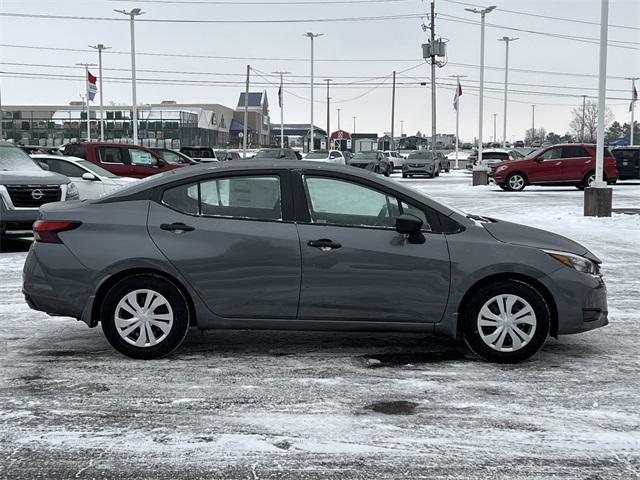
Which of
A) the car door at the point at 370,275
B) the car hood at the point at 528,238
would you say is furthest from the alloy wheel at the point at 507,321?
the car hood at the point at 528,238

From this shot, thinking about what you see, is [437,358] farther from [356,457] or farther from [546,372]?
[356,457]

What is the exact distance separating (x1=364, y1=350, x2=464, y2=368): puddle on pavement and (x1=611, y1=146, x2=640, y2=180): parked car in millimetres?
30345

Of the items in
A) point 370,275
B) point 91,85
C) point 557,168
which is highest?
point 91,85

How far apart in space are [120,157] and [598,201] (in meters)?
12.8

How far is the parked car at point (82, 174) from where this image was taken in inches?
638

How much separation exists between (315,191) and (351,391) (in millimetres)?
1629

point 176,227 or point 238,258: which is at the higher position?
point 176,227

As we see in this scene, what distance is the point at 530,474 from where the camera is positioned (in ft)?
12.4

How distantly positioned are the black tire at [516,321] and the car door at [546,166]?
76.4 feet

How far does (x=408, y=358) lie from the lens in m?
5.96

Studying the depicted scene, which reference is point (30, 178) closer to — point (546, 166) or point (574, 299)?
point (574, 299)

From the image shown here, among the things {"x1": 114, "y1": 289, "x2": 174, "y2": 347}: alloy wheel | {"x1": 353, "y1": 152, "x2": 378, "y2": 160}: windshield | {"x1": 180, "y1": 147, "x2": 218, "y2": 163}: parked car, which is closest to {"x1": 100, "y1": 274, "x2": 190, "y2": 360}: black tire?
{"x1": 114, "y1": 289, "x2": 174, "y2": 347}: alloy wheel

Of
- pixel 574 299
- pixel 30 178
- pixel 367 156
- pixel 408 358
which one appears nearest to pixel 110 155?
pixel 30 178

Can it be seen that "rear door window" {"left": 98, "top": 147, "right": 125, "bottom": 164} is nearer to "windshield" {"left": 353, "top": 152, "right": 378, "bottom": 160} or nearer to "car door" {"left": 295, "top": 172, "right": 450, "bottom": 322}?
"car door" {"left": 295, "top": 172, "right": 450, "bottom": 322}
